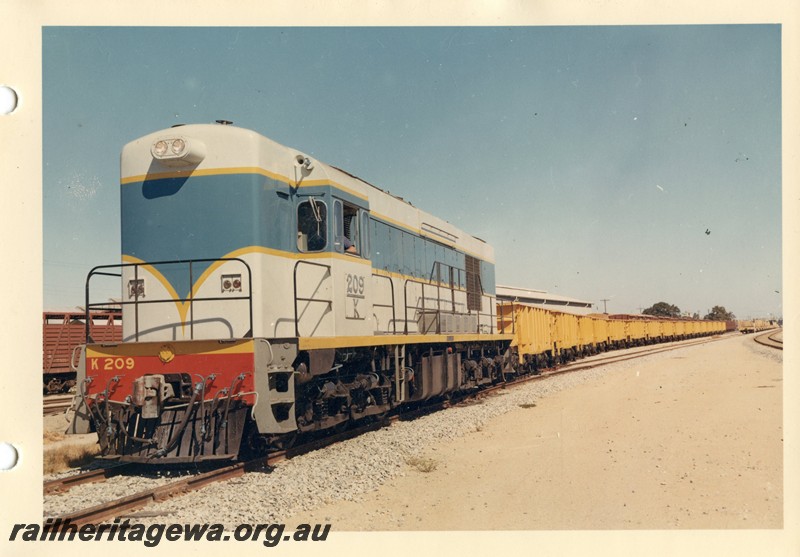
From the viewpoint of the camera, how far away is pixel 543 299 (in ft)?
129

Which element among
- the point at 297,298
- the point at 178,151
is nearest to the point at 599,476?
the point at 297,298

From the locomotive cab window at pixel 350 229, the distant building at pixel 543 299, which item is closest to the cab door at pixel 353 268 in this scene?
the locomotive cab window at pixel 350 229

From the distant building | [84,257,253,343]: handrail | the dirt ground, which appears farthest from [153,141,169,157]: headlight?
the distant building

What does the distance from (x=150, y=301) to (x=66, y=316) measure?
1251 centimetres

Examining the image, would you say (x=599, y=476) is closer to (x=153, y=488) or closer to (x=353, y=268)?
(x=353, y=268)

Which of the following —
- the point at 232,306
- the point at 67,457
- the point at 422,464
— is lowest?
the point at 67,457

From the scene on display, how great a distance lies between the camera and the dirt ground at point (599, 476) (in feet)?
18.1

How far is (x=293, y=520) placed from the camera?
543cm

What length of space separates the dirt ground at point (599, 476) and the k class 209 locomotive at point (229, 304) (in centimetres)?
149

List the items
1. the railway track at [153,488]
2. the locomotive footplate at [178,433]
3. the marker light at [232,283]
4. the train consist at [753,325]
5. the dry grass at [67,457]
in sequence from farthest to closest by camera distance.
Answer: the train consist at [753,325] → the dry grass at [67,457] → the marker light at [232,283] → the locomotive footplate at [178,433] → the railway track at [153,488]

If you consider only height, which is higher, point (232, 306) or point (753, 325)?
point (232, 306)

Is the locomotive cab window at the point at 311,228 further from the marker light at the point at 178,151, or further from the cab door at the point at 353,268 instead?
the marker light at the point at 178,151

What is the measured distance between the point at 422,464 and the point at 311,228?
9.70ft
